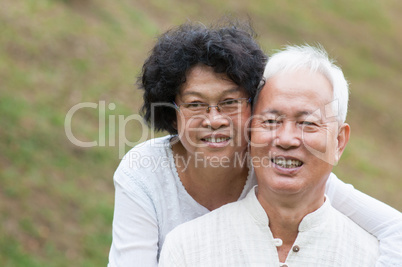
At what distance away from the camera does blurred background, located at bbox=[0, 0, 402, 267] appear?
5.89m

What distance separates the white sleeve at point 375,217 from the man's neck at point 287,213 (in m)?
0.32

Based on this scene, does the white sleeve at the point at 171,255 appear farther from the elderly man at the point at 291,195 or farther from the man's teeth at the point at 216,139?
the man's teeth at the point at 216,139

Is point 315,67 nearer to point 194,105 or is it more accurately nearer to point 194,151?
point 194,105

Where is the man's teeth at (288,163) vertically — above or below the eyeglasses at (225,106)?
below

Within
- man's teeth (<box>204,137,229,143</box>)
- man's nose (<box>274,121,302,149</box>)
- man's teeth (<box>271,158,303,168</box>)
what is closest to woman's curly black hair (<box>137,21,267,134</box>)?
man's teeth (<box>204,137,229,143</box>)

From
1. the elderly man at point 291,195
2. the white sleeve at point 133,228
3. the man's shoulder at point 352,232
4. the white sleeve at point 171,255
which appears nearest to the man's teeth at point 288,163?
the elderly man at point 291,195

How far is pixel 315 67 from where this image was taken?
278cm

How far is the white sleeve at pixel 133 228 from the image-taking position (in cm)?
305

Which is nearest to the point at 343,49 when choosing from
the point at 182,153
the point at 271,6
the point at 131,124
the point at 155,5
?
the point at 271,6

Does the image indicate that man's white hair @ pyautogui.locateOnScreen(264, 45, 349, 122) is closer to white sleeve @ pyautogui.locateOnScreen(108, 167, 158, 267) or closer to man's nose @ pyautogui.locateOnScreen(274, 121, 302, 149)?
man's nose @ pyautogui.locateOnScreen(274, 121, 302, 149)

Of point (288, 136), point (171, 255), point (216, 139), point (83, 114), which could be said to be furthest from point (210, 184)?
point (83, 114)

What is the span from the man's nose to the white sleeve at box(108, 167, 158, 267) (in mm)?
882

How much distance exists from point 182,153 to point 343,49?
36.3 feet

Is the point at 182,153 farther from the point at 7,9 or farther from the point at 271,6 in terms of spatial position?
the point at 271,6
